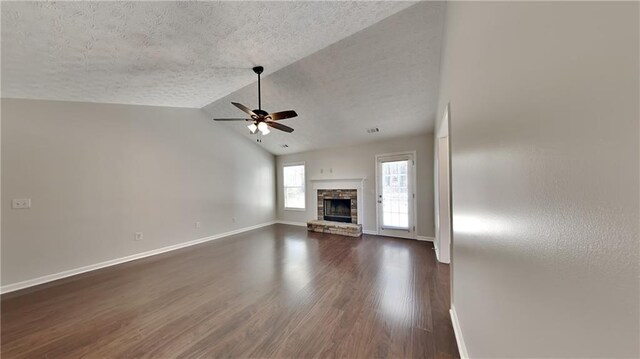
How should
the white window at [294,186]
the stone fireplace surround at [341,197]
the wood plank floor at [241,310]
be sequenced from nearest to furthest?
the wood plank floor at [241,310] < the stone fireplace surround at [341,197] < the white window at [294,186]

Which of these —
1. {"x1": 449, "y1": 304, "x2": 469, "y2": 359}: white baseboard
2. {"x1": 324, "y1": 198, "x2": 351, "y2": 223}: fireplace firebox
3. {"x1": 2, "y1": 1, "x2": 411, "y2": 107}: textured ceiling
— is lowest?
{"x1": 449, "y1": 304, "x2": 469, "y2": 359}: white baseboard

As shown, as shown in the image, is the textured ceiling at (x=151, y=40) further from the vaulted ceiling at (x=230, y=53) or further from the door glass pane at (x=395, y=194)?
the door glass pane at (x=395, y=194)

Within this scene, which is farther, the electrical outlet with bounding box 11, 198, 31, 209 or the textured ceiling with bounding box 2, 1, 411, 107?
the electrical outlet with bounding box 11, 198, 31, 209

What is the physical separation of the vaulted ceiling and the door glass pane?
4.41ft

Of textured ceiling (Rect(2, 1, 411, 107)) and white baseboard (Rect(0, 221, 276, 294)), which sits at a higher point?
textured ceiling (Rect(2, 1, 411, 107))

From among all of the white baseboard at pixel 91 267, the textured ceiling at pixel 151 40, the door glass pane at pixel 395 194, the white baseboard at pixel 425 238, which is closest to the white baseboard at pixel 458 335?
the white baseboard at pixel 425 238

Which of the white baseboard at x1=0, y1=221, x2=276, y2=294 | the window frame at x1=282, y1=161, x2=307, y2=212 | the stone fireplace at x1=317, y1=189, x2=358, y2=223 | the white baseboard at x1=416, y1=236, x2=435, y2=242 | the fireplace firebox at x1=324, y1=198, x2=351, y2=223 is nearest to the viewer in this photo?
the white baseboard at x1=0, y1=221, x2=276, y2=294

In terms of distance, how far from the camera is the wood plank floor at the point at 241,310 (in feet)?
5.69

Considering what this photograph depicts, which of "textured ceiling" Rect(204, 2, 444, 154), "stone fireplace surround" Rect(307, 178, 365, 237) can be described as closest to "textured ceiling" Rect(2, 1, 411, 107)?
"textured ceiling" Rect(204, 2, 444, 154)

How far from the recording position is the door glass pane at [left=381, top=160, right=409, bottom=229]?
494 cm

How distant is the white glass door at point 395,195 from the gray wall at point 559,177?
3964 mm

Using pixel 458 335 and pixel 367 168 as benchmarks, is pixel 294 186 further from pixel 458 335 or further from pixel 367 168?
pixel 458 335

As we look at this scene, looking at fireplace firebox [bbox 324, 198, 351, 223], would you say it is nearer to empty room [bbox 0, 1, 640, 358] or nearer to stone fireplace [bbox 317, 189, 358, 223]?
stone fireplace [bbox 317, 189, 358, 223]

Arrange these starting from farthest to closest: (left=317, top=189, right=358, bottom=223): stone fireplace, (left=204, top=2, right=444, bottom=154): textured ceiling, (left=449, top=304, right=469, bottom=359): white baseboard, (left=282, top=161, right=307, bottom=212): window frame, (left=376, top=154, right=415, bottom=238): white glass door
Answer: (left=282, top=161, right=307, bottom=212): window frame < (left=317, top=189, right=358, bottom=223): stone fireplace < (left=376, top=154, right=415, bottom=238): white glass door < (left=204, top=2, right=444, bottom=154): textured ceiling < (left=449, top=304, right=469, bottom=359): white baseboard
